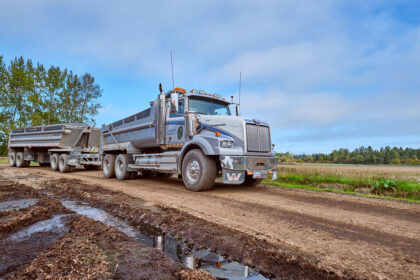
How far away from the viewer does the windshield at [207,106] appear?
7941 mm

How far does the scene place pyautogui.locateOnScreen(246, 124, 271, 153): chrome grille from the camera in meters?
6.89

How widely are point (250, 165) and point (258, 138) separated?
36.3 inches

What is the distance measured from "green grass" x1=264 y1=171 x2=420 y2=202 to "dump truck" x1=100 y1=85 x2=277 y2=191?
2.36 meters

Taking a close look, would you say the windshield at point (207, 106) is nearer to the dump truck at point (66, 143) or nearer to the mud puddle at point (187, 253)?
the mud puddle at point (187, 253)

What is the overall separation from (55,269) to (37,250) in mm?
664

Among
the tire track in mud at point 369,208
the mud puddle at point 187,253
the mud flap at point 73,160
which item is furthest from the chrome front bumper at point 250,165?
the mud flap at point 73,160

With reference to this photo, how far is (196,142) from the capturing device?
22.8ft

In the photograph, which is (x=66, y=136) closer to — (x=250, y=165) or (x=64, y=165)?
(x=64, y=165)

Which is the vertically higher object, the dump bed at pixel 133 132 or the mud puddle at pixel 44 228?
the dump bed at pixel 133 132

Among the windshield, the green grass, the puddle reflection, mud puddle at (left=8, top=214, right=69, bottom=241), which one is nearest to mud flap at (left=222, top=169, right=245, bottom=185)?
the windshield

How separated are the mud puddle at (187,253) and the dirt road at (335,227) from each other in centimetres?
66

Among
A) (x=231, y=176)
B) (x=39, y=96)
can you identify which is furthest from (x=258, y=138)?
(x=39, y=96)

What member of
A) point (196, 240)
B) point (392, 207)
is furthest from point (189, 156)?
point (392, 207)

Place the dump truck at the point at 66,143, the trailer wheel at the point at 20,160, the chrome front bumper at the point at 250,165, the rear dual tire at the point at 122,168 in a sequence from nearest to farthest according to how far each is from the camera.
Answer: the chrome front bumper at the point at 250,165 < the rear dual tire at the point at 122,168 < the dump truck at the point at 66,143 < the trailer wheel at the point at 20,160
